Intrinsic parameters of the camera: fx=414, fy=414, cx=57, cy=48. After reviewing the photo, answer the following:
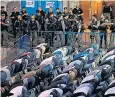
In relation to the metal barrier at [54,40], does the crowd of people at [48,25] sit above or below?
above

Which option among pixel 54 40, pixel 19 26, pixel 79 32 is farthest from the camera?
pixel 19 26

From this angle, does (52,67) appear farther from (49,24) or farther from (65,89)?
(49,24)

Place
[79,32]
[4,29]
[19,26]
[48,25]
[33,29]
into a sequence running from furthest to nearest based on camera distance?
[48,25]
[19,26]
[79,32]
[33,29]
[4,29]

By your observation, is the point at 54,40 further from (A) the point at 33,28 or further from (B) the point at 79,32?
(B) the point at 79,32

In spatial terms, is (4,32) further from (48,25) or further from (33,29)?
(48,25)

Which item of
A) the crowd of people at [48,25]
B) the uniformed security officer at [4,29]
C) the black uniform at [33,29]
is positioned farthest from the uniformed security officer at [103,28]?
the uniformed security officer at [4,29]

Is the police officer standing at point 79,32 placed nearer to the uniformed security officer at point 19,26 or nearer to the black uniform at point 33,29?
the black uniform at point 33,29

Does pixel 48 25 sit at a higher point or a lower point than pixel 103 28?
higher

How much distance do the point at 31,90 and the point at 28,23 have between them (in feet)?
20.4

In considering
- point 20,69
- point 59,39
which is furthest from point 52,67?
point 59,39

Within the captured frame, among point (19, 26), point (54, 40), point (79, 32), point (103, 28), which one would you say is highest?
point (19, 26)

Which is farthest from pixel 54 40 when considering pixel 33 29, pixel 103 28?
pixel 103 28

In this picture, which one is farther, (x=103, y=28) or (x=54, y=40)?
(x=103, y=28)

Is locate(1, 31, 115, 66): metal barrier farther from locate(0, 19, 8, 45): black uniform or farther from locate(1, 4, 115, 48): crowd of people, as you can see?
locate(0, 19, 8, 45): black uniform
